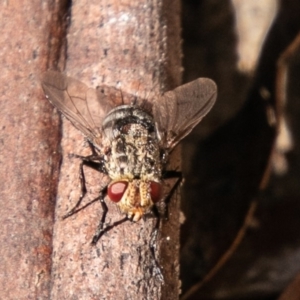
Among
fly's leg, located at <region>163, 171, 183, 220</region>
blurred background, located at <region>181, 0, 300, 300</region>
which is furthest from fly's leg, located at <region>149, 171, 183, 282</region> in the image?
blurred background, located at <region>181, 0, 300, 300</region>

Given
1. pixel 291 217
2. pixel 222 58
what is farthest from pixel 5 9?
pixel 291 217

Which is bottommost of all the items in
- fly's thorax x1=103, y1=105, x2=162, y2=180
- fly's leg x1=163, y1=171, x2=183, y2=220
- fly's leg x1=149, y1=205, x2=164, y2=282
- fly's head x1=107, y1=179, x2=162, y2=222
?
fly's leg x1=149, y1=205, x2=164, y2=282

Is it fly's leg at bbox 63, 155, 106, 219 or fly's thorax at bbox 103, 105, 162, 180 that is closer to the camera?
fly's leg at bbox 63, 155, 106, 219

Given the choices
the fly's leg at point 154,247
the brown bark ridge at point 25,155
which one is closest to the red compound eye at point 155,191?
the fly's leg at point 154,247

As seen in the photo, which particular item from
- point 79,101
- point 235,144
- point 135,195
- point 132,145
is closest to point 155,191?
point 135,195

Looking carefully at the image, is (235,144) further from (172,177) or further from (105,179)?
(105,179)

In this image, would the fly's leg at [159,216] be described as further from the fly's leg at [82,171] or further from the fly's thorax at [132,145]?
the fly's leg at [82,171]

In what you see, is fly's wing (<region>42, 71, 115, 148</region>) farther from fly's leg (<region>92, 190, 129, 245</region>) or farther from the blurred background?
the blurred background
